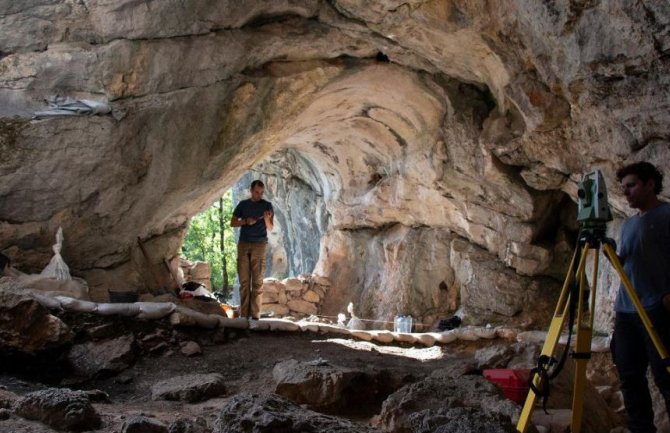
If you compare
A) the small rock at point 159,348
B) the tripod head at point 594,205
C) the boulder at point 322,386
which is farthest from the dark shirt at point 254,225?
the tripod head at point 594,205

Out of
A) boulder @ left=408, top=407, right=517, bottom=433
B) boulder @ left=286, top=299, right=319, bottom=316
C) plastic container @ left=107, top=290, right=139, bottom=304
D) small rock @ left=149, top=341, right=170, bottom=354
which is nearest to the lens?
boulder @ left=408, top=407, right=517, bottom=433

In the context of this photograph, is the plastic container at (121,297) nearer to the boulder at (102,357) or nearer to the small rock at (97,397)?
the boulder at (102,357)

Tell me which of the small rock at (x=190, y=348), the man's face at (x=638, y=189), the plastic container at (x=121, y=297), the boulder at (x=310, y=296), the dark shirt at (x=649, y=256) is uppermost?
Answer: the man's face at (x=638, y=189)

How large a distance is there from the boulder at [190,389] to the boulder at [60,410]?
898 millimetres

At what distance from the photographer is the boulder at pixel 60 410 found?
224 cm

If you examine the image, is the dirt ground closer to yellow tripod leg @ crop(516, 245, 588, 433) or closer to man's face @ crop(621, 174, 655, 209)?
yellow tripod leg @ crop(516, 245, 588, 433)

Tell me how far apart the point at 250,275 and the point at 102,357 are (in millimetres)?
2578

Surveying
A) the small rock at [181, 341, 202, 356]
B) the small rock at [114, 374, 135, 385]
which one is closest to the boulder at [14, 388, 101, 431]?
the small rock at [114, 374, 135, 385]

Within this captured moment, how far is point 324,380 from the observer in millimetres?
3217

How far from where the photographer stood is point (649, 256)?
2469 mm

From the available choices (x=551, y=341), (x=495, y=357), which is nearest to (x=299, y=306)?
(x=495, y=357)

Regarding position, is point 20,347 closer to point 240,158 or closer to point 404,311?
point 240,158

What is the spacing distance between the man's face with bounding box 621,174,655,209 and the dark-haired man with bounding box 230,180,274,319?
4.41m

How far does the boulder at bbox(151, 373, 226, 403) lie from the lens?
10.7ft
